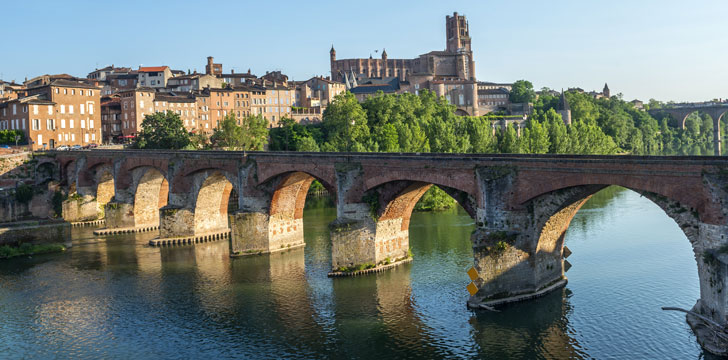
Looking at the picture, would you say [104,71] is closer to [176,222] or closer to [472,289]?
[176,222]

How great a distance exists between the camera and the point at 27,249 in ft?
167

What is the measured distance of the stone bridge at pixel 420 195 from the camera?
81.1ft

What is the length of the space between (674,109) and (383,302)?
131 m

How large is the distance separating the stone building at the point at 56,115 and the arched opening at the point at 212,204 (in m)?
42.8

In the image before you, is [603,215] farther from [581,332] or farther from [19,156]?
[19,156]

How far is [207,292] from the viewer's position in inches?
1495

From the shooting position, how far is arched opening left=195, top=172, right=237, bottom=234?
5491cm

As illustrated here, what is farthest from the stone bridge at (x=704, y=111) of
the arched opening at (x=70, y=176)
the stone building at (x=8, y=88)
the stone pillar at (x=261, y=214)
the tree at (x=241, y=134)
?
the stone building at (x=8, y=88)

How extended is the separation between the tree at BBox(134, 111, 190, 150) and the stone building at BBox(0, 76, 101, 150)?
988 centimetres

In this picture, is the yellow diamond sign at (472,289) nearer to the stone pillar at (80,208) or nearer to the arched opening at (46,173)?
the stone pillar at (80,208)

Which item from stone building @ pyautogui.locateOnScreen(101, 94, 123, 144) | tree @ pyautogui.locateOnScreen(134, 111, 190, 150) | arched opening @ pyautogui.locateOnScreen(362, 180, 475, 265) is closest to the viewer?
arched opening @ pyautogui.locateOnScreen(362, 180, 475, 265)

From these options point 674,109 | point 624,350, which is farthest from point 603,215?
point 674,109

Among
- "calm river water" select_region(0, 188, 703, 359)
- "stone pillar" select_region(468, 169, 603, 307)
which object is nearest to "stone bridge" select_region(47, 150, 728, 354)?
"stone pillar" select_region(468, 169, 603, 307)

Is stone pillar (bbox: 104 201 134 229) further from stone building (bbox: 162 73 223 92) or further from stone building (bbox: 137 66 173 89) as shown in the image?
stone building (bbox: 137 66 173 89)
